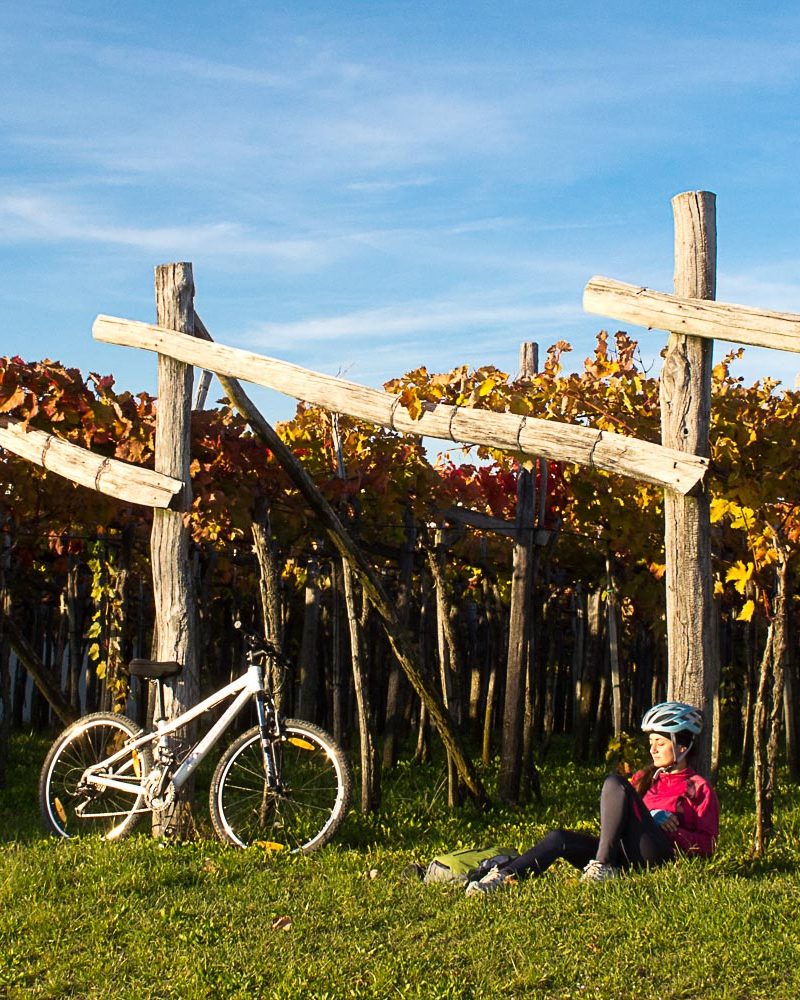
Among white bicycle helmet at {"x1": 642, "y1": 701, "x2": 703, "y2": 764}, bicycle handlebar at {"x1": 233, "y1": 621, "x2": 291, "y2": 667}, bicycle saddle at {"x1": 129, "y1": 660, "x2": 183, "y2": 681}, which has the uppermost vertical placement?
bicycle handlebar at {"x1": 233, "y1": 621, "x2": 291, "y2": 667}

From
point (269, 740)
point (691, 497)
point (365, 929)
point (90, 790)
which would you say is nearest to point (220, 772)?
point (269, 740)

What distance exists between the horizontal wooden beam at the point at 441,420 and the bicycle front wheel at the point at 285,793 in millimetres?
1931

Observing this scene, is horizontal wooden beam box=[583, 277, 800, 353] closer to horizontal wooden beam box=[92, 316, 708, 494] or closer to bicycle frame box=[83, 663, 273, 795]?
horizontal wooden beam box=[92, 316, 708, 494]

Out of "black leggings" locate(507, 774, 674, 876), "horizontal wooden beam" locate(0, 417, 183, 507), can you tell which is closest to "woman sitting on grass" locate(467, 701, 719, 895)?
"black leggings" locate(507, 774, 674, 876)

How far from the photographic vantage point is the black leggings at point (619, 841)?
5941 millimetres

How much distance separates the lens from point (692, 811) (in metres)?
6.25

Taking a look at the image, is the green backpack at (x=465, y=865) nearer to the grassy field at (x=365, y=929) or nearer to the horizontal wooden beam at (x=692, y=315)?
the grassy field at (x=365, y=929)

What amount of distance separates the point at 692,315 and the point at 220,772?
12.0 ft

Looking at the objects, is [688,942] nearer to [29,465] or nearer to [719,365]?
[719,365]

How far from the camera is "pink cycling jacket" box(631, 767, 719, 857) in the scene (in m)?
6.22

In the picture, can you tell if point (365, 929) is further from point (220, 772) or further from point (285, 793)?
point (220, 772)

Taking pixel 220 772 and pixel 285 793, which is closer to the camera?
pixel 285 793

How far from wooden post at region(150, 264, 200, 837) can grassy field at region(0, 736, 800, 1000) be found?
124 cm

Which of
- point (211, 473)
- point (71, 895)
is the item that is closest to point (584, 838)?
point (71, 895)
